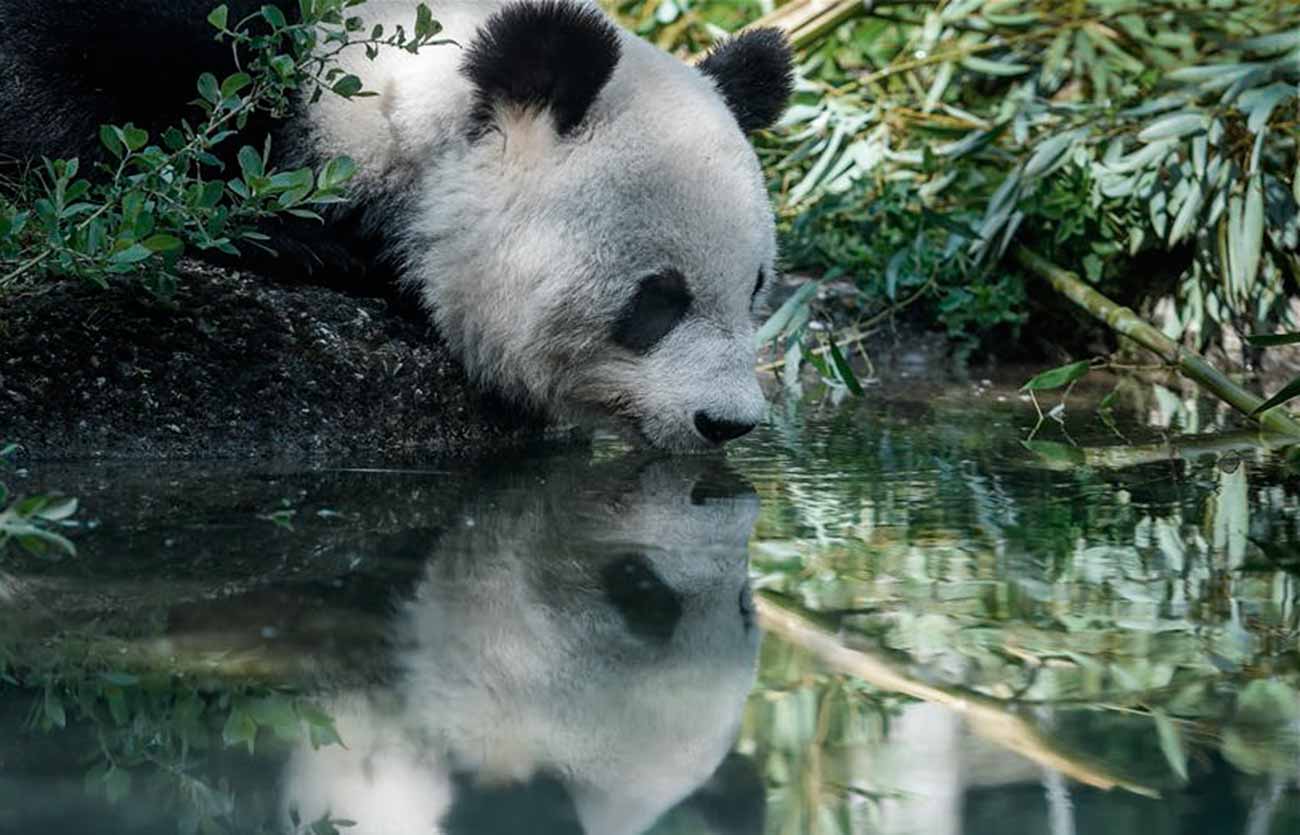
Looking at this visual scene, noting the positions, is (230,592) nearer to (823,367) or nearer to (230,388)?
(230,388)

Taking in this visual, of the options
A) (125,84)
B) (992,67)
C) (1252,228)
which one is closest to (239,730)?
(125,84)

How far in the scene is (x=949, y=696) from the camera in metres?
1.69

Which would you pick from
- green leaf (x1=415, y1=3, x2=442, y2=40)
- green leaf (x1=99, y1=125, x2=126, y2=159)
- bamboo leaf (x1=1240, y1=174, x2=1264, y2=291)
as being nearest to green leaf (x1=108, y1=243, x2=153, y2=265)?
green leaf (x1=99, y1=125, x2=126, y2=159)

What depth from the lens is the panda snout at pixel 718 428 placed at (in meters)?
3.26

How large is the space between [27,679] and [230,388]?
1.45 metres

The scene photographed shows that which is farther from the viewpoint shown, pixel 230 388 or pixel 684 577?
pixel 230 388

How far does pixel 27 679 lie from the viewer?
5.46ft

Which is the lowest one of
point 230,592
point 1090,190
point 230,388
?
point 230,388

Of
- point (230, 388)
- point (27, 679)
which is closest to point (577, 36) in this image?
point (230, 388)

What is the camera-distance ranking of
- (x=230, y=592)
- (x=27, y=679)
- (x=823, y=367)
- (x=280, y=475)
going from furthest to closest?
(x=823, y=367) → (x=280, y=475) → (x=230, y=592) → (x=27, y=679)

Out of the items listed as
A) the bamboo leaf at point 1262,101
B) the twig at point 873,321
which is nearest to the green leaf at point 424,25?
the twig at point 873,321

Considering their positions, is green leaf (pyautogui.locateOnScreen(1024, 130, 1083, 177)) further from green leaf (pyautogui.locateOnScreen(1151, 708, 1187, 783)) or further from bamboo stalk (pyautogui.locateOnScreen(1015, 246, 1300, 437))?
green leaf (pyautogui.locateOnScreen(1151, 708, 1187, 783))

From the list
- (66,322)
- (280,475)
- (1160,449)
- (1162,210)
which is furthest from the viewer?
(1162,210)

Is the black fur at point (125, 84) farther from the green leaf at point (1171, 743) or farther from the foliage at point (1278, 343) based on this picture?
the green leaf at point (1171, 743)
